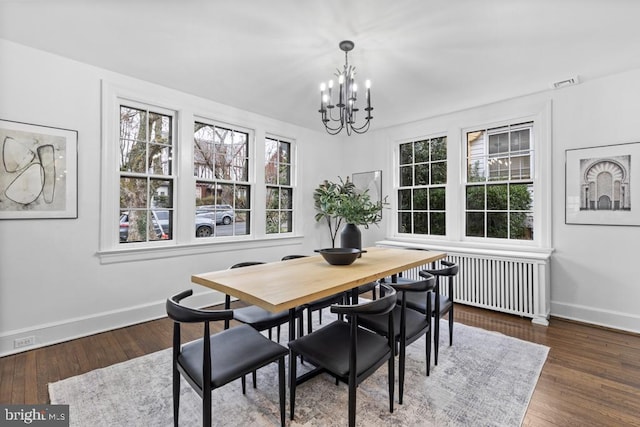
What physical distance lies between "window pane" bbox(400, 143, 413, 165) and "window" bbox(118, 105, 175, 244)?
3511 mm

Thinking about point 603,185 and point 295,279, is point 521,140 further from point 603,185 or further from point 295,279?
point 295,279

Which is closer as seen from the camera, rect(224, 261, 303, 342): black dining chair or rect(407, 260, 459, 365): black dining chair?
rect(224, 261, 303, 342): black dining chair

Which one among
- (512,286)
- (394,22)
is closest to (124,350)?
(394,22)

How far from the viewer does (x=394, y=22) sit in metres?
2.28

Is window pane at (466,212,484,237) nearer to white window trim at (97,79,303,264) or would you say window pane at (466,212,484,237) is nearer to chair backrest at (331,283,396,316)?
white window trim at (97,79,303,264)

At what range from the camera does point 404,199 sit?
5.00 m

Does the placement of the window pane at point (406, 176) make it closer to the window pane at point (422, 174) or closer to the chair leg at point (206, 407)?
the window pane at point (422, 174)

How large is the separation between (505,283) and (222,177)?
3873 mm

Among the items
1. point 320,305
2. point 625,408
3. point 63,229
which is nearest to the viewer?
point 625,408

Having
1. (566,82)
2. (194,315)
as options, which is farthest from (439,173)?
(194,315)

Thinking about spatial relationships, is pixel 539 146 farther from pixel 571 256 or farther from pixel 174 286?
pixel 174 286

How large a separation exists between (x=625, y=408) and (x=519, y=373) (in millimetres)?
569

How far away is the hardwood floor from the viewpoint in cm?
189

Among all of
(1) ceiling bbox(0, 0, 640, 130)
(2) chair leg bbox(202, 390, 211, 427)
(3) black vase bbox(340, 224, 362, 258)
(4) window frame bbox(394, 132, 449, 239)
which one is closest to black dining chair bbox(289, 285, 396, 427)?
(2) chair leg bbox(202, 390, 211, 427)
